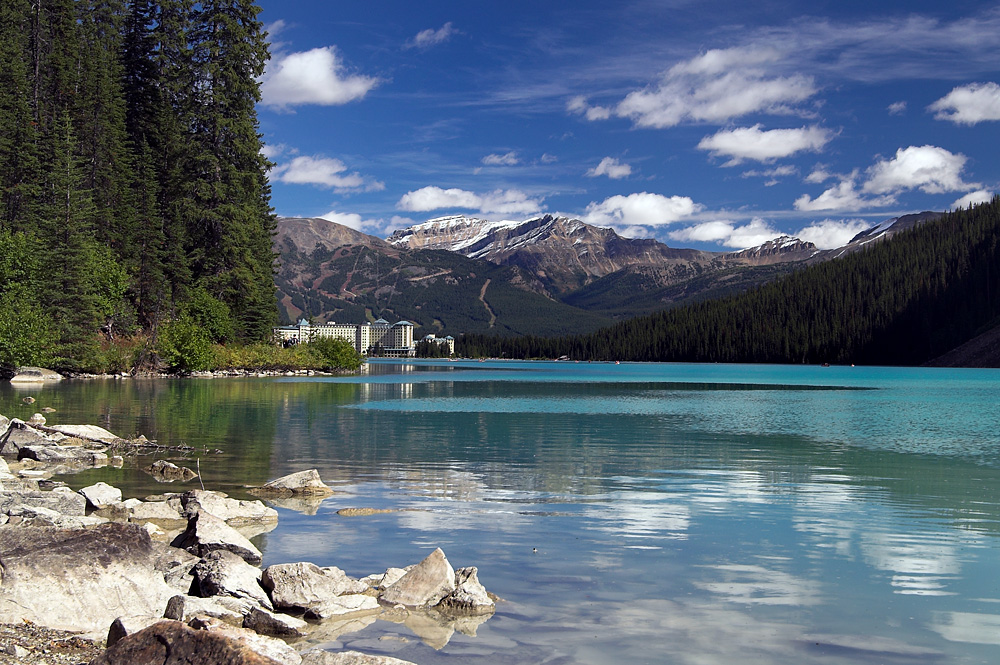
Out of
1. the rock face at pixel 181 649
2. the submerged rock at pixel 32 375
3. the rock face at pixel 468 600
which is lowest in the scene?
the rock face at pixel 468 600

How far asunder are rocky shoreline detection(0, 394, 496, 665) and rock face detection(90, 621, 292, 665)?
0.01 m

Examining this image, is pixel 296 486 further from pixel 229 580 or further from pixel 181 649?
pixel 181 649

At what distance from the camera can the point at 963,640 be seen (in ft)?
33.1

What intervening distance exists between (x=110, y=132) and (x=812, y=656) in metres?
91.7

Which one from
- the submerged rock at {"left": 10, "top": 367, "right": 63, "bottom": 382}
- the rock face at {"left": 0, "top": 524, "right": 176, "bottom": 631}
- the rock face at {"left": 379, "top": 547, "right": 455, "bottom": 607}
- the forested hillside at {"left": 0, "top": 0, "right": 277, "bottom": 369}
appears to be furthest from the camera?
the forested hillside at {"left": 0, "top": 0, "right": 277, "bottom": 369}

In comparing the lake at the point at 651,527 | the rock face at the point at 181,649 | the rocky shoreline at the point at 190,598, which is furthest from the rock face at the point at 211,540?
the rock face at the point at 181,649

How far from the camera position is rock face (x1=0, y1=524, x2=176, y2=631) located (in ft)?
30.7

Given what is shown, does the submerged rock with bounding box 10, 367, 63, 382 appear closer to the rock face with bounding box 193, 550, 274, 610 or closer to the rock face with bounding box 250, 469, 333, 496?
the rock face with bounding box 250, 469, 333, 496

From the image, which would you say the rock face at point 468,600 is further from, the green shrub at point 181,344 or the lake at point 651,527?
the green shrub at point 181,344

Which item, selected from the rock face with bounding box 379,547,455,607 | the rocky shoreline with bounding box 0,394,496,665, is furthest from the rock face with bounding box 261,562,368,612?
the rock face with bounding box 379,547,455,607

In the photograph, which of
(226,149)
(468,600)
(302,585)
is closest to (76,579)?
(302,585)

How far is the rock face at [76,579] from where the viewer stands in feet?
30.7

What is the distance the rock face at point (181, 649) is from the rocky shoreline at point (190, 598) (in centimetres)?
1

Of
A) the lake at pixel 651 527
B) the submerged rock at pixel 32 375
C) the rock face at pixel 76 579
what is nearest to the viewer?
the rock face at pixel 76 579
